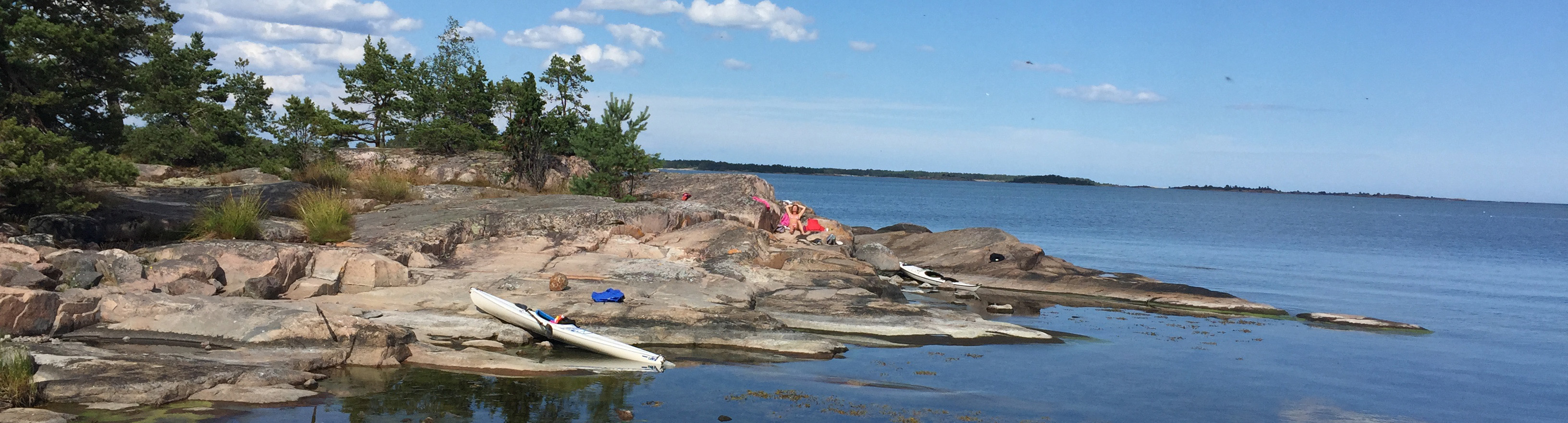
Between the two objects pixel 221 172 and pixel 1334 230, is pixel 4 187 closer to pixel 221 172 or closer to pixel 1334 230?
pixel 221 172

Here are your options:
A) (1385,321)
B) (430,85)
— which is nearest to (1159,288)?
(1385,321)

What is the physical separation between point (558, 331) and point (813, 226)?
50.7 feet

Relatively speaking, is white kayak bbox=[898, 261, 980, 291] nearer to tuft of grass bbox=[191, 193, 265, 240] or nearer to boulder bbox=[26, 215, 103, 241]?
tuft of grass bbox=[191, 193, 265, 240]

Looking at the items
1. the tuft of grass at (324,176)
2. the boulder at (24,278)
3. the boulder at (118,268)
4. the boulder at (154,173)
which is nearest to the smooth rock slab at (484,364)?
the boulder at (118,268)

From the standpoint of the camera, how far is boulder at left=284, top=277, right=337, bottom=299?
1527cm

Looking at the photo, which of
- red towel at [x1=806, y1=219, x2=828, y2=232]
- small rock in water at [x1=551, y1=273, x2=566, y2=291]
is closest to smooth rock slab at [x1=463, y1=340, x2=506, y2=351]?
small rock in water at [x1=551, y1=273, x2=566, y2=291]

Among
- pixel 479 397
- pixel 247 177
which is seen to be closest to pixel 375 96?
pixel 247 177

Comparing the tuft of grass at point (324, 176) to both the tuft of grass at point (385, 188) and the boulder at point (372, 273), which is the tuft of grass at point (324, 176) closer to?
the tuft of grass at point (385, 188)

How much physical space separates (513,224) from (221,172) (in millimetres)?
11115

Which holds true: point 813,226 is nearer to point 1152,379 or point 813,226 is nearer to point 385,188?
point 385,188

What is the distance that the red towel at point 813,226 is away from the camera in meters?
28.6

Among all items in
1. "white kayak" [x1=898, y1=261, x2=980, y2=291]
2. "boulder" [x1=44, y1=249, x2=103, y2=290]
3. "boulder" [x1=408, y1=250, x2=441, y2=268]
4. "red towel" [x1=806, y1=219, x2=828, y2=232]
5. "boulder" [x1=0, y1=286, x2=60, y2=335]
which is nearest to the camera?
"boulder" [x1=0, y1=286, x2=60, y2=335]

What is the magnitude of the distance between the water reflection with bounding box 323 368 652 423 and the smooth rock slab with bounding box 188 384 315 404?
53 centimetres

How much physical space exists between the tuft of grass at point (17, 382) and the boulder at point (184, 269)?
4.46 metres
